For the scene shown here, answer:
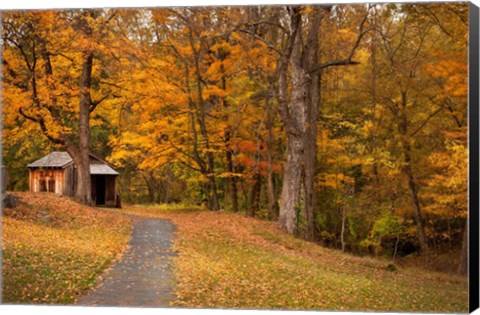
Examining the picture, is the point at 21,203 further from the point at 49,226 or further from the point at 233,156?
the point at 233,156

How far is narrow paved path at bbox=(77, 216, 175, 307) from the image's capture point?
836 cm

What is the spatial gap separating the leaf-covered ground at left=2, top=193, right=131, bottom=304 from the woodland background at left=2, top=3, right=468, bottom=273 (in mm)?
565

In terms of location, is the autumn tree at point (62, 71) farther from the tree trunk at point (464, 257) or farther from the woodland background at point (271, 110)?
the tree trunk at point (464, 257)

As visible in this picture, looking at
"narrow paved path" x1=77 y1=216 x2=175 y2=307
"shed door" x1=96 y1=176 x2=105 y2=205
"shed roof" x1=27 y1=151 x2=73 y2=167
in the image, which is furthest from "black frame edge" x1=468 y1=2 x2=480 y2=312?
"shed roof" x1=27 y1=151 x2=73 y2=167

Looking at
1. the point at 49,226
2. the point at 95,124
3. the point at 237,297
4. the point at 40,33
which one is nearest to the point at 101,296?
the point at 237,297

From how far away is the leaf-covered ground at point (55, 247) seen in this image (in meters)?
8.43

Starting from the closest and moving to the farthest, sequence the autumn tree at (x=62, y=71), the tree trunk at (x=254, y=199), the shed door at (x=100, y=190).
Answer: the autumn tree at (x=62, y=71)
the shed door at (x=100, y=190)
the tree trunk at (x=254, y=199)

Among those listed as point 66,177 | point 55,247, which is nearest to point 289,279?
point 55,247

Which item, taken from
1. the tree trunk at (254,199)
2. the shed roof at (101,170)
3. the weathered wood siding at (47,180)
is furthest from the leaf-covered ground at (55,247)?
the tree trunk at (254,199)

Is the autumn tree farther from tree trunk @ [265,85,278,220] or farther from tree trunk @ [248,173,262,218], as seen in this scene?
tree trunk @ [248,173,262,218]

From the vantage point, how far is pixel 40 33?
33.5ft

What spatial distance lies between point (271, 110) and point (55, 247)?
502 centimetres

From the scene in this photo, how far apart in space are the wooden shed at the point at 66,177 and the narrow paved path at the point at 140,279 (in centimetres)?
116

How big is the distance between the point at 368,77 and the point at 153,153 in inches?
164
